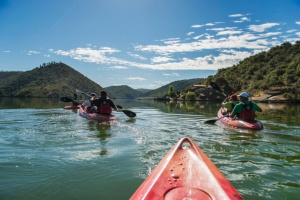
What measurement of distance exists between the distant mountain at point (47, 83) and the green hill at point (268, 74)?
85.6 metres

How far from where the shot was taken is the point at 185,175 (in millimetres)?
3926

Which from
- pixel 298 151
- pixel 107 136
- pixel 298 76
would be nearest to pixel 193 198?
pixel 298 151

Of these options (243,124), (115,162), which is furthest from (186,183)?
(243,124)

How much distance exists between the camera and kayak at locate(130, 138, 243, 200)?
10.8ft

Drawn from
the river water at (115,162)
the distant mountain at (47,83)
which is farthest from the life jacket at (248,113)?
the distant mountain at (47,83)

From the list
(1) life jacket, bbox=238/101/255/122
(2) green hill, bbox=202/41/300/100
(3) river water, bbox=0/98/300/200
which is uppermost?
(2) green hill, bbox=202/41/300/100

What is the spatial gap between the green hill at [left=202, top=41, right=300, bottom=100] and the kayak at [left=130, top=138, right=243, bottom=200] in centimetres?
5505

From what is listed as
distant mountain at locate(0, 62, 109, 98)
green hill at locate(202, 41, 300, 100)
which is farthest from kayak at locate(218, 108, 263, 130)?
distant mountain at locate(0, 62, 109, 98)

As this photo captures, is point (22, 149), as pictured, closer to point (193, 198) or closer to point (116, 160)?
point (116, 160)

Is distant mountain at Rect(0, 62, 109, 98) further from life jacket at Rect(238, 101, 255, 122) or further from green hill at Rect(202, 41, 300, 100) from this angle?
life jacket at Rect(238, 101, 255, 122)

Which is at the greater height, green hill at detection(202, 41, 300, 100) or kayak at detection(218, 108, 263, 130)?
green hill at detection(202, 41, 300, 100)

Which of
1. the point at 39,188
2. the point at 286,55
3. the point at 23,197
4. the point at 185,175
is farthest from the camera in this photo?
the point at 286,55

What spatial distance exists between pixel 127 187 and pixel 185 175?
1386 mm

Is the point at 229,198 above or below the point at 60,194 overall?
above
